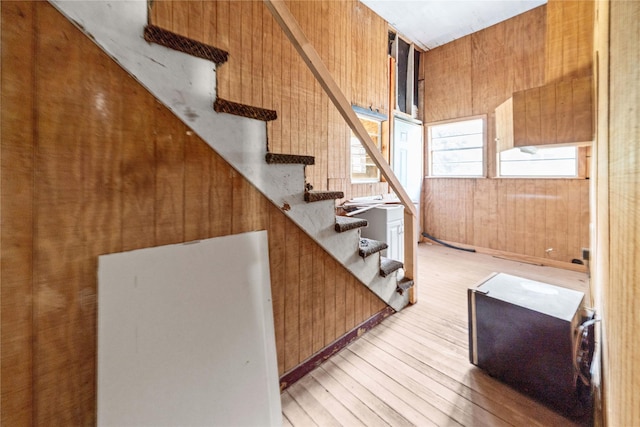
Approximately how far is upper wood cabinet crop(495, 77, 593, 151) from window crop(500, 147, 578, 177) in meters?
2.80

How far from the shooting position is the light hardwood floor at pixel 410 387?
1.50m

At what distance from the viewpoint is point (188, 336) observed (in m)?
1.24

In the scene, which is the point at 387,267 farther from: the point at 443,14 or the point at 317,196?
the point at 443,14

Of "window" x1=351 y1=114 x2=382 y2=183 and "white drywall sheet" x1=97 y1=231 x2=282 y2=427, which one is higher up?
"window" x1=351 y1=114 x2=382 y2=183

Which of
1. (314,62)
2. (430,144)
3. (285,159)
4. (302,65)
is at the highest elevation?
(302,65)

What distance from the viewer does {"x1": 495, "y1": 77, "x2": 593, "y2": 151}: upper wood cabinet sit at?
1.31 m

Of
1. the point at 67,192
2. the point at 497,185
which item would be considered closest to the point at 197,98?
the point at 67,192

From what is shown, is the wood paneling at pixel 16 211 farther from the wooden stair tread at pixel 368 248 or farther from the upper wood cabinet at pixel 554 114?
the upper wood cabinet at pixel 554 114

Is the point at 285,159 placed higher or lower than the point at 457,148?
lower

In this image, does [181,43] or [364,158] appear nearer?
[181,43]

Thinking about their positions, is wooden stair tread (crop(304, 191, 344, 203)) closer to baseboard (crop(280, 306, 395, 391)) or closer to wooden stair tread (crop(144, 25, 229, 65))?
wooden stair tread (crop(144, 25, 229, 65))

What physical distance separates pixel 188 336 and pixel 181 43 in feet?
4.09

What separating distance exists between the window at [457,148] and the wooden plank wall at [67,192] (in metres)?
4.78

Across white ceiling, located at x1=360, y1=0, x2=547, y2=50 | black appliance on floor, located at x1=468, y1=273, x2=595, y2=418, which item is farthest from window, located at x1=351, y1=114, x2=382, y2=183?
black appliance on floor, located at x1=468, y1=273, x2=595, y2=418
